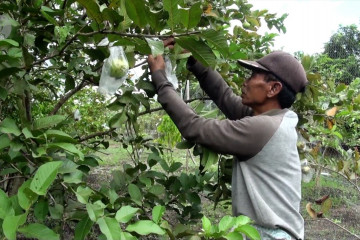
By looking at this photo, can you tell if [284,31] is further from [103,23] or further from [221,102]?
[103,23]

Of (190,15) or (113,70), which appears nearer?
(190,15)

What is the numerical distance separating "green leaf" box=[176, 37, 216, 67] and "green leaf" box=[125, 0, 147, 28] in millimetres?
92

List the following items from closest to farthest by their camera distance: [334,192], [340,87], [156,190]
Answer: [156,190]
[340,87]
[334,192]

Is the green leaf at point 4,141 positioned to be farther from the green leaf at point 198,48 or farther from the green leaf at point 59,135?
the green leaf at point 198,48

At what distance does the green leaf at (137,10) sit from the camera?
0.81 metres

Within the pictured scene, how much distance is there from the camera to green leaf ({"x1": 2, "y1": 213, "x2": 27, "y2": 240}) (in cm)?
66

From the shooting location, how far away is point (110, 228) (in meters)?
0.79

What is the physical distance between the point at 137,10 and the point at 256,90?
0.65 metres

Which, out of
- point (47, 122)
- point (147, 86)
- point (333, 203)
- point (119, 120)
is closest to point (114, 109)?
point (119, 120)

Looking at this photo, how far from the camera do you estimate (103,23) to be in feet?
2.98

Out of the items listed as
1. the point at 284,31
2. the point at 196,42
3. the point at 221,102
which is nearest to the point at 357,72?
the point at 284,31

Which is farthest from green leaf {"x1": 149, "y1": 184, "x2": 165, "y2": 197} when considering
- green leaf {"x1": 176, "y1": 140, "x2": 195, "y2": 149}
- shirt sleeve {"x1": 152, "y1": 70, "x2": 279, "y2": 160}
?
shirt sleeve {"x1": 152, "y1": 70, "x2": 279, "y2": 160}

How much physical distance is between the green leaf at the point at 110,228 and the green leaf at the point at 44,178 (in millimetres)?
142

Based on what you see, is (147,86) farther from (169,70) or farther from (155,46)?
(155,46)
